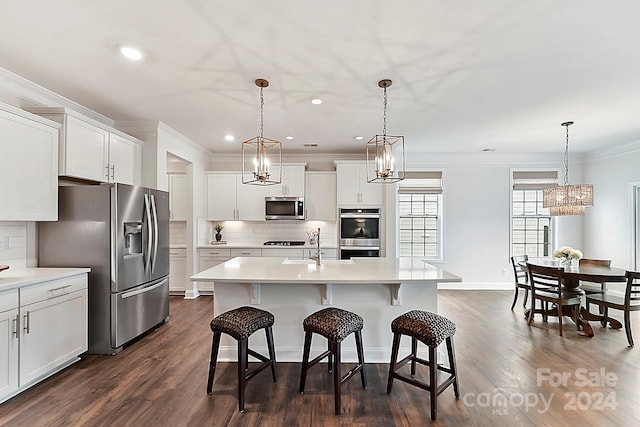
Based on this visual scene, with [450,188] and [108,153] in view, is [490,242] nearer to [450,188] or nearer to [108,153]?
[450,188]

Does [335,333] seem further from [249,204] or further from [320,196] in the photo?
[249,204]

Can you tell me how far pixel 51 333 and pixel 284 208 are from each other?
148 inches

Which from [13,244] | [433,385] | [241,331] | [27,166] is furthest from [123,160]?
[433,385]

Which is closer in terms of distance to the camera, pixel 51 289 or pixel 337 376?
pixel 337 376

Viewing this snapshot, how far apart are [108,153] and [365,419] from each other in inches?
148

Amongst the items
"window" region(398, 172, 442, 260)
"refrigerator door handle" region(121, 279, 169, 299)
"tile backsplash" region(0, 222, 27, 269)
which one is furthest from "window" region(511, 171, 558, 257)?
"tile backsplash" region(0, 222, 27, 269)

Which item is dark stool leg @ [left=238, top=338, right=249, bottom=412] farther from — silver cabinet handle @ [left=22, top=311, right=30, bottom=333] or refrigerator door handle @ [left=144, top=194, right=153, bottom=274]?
refrigerator door handle @ [left=144, top=194, right=153, bottom=274]

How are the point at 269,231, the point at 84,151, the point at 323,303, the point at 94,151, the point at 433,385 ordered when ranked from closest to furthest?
the point at 433,385
the point at 323,303
the point at 84,151
the point at 94,151
the point at 269,231

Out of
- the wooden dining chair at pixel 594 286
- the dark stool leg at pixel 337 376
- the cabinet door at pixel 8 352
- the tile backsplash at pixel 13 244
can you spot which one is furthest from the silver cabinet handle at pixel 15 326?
the wooden dining chair at pixel 594 286

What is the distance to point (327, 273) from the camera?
9.45 feet

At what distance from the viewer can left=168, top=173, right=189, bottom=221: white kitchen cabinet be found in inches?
233

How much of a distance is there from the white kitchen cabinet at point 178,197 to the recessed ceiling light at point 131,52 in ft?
11.7

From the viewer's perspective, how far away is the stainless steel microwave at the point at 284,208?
5.86 metres

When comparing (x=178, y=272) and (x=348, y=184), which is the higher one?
(x=348, y=184)
